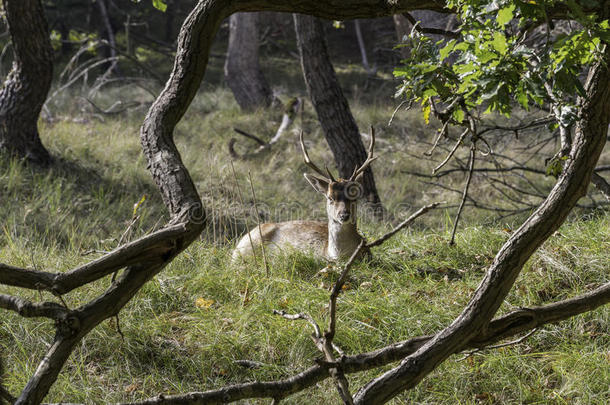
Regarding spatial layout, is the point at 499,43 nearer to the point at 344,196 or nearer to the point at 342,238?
the point at 344,196

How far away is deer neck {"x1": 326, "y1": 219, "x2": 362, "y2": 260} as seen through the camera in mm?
5625

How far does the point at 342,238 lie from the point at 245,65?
8.83 meters

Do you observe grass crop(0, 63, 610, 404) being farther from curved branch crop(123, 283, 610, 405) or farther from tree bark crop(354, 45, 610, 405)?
tree bark crop(354, 45, 610, 405)

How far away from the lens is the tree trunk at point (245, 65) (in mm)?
13477

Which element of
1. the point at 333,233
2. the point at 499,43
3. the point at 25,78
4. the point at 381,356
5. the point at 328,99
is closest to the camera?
the point at 499,43

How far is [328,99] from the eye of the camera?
7922mm

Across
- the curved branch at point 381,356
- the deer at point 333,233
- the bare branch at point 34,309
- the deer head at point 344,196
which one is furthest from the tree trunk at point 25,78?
the curved branch at point 381,356

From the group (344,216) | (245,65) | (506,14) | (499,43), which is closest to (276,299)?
(344,216)

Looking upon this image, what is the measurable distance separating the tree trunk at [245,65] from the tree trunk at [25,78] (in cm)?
559

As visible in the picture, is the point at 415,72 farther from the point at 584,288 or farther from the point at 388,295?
the point at 584,288

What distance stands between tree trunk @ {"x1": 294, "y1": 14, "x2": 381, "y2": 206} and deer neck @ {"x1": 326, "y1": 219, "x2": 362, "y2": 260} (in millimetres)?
→ 2208

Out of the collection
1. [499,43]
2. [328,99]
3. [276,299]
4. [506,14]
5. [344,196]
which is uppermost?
[506,14]

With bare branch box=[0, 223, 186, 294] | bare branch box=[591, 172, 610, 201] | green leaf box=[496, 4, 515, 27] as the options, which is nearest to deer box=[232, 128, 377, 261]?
bare branch box=[591, 172, 610, 201]

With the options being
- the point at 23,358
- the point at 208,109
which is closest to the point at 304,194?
the point at 208,109
